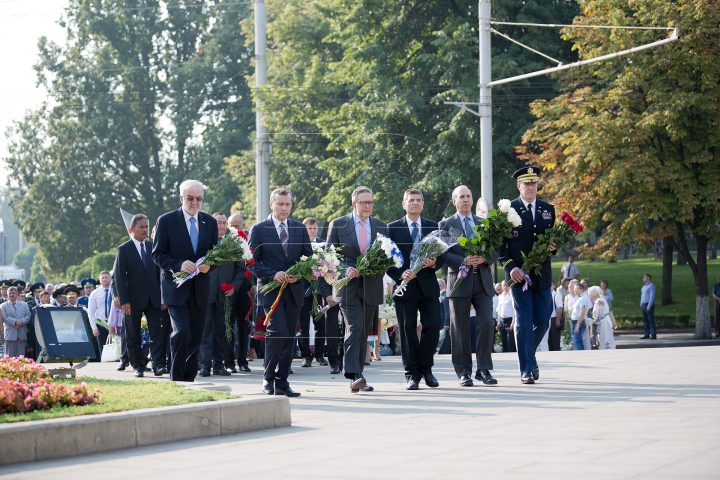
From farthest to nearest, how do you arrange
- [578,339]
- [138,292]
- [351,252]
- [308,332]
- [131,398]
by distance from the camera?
[578,339]
[308,332]
[138,292]
[351,252]
[131,398]

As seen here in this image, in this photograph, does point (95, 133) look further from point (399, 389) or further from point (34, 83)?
point (399, 389)

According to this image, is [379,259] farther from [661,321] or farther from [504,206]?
[661,321]

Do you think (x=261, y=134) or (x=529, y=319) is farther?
(x=261, y=134)

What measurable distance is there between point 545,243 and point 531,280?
47 cm

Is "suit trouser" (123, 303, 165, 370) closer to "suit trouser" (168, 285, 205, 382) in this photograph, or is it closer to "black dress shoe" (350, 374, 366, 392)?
"suit trouser" (168, 285, 205, 382)

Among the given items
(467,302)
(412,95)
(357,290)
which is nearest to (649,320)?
(412,95)

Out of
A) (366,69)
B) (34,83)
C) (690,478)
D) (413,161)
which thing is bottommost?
(690,478)

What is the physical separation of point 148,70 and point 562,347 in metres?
43.4

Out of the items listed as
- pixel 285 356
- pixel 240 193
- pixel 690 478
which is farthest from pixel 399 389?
pixel 240 193

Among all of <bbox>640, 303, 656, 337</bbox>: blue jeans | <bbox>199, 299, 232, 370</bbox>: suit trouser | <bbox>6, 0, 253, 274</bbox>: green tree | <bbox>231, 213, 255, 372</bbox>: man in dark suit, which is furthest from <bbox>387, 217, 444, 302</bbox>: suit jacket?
<bbox>6, 0, 253, 274</bbox>: green tree

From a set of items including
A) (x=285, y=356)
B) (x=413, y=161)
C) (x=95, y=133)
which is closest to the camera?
(x=285, y=356)

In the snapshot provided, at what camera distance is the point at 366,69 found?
130 feet

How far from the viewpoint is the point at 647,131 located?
1210 inches

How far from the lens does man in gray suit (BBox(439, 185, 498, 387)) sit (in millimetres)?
12023
